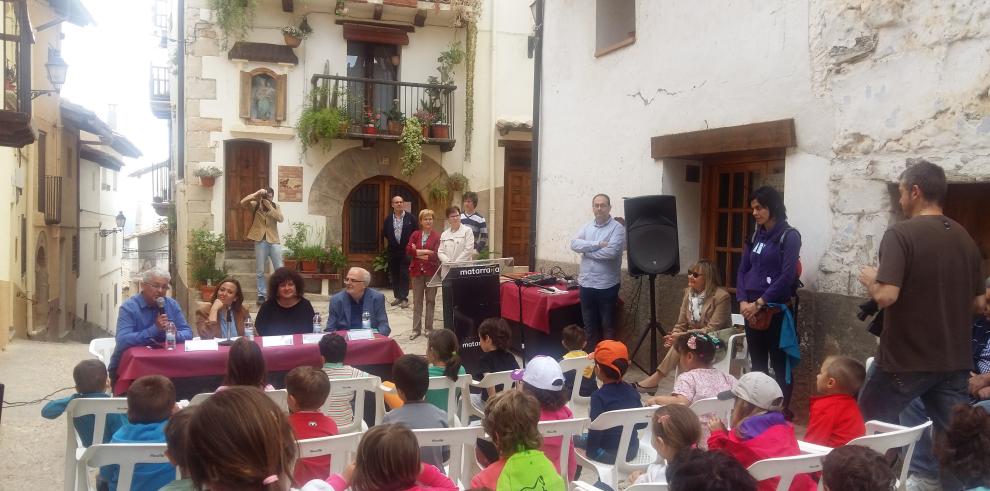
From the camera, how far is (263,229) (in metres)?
10.9

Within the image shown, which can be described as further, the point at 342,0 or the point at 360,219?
the point at 360,219

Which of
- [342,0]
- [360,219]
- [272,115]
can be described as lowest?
[360,219]

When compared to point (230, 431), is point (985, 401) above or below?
below

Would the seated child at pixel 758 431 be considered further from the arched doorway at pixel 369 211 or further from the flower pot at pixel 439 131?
the arched doorway at pixel 369 211

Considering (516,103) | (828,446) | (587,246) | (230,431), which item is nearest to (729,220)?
(587,246)

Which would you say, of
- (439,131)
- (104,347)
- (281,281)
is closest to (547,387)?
(281,281)

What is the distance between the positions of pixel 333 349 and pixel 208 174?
353 inches

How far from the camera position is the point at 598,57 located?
8.24 meters

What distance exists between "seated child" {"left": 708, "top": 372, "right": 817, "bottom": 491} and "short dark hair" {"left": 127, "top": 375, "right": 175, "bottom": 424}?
211 cm

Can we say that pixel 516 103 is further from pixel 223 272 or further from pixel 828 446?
pixel 828 446

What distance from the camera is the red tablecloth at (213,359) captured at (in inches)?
180

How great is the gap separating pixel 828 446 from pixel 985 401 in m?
1.09

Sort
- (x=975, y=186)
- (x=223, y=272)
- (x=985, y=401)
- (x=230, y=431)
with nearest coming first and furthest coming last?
(x=230, y=431) < (x=985, y=401) < (x=975, y=186) < (x=223, y=272)

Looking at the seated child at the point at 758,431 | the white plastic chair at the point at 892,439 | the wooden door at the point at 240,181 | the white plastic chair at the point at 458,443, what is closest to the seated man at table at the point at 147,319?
the white plastic chair at the point at 458,443
